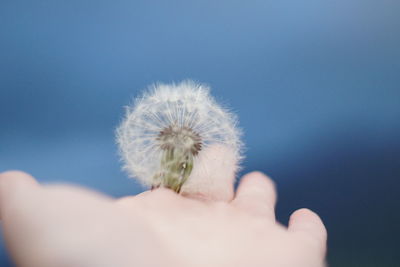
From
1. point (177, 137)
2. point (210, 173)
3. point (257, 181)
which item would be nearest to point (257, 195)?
point (257, 181)

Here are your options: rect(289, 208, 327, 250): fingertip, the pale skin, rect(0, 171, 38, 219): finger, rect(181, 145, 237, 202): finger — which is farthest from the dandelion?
rect(0, 171, 38, 219): finger

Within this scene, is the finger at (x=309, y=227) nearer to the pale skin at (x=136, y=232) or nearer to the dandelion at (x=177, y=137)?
the pale skin at (x=136, y=232)

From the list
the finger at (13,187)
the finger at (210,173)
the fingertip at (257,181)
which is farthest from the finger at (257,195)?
the finger at (13,187)

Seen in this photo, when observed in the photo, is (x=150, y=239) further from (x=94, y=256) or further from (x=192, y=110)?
(x=192, y=110)

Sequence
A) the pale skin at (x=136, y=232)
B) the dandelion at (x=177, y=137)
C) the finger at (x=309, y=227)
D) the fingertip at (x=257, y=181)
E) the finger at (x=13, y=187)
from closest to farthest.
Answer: the pale skin at (x=136, y=232) → the finger at (x=13, y=187) → the finger at (x=309, y=227) → the dandelion at (x=177, y=137) → the fingertip at (x=257, y=181)

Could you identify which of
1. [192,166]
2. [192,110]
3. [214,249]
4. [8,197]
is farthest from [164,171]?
[8,197]

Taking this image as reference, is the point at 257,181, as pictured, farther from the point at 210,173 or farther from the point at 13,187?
the point at 13,187
